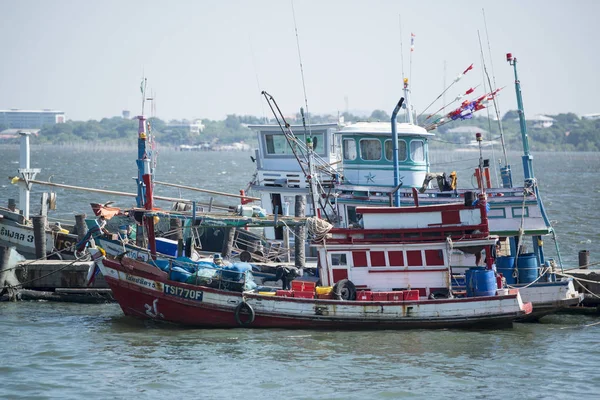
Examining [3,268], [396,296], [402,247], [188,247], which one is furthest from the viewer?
[3,268]

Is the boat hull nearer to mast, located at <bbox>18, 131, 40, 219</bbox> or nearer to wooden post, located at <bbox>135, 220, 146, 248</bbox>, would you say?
wooden post, located at <bbox>135, 220, 146, 248</bbox>

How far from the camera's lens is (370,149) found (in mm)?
32094

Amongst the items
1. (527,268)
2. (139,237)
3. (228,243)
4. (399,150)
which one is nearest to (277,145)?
(399,150)

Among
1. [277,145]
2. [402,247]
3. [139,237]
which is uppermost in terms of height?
[277,145]

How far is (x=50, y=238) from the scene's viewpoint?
33312 millimetres

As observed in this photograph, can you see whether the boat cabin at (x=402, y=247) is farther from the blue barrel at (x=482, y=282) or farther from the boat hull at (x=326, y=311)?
the boat hull at (x=326, y=311)

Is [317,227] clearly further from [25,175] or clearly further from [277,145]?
[25,175]

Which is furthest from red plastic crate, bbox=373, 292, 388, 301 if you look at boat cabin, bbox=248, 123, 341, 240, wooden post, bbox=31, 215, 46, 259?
wooden post, bbox=31, 215, 46, 259

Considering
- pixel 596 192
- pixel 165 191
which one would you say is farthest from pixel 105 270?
pixel 596 192

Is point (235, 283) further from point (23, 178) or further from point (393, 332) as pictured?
point (23, 178)

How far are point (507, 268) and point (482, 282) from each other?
210 cm

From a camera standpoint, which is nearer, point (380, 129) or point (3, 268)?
point (3, 268)

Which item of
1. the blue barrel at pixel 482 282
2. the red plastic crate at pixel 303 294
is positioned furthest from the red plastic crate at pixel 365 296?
the blue barrel at pixel 482 282

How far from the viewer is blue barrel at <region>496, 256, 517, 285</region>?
26.7 metres
